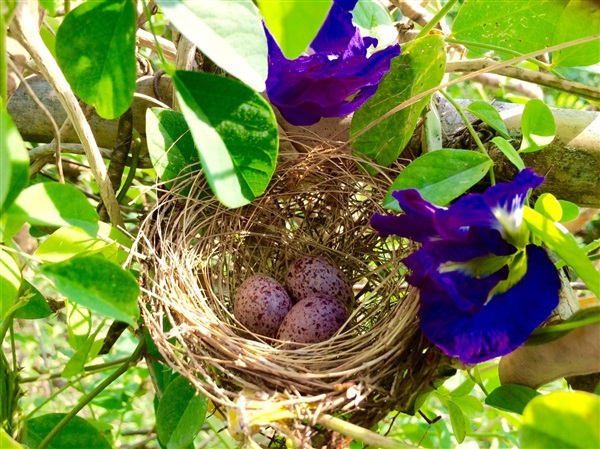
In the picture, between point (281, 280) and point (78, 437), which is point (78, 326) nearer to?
point (78, 437)

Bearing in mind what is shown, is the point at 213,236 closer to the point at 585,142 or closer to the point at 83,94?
the point at 83,94

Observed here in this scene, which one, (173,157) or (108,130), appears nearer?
(173,157)

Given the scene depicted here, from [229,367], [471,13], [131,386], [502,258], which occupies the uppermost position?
[471,13]

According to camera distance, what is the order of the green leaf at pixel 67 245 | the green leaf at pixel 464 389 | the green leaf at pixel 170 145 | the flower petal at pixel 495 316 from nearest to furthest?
the flower petal at pixel 495 316
the green leaf at pixel 67 245
the green leaf at pixel 170 145
the green leaf at pixel 464 389

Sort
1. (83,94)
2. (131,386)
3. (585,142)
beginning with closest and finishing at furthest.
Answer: (83,94), (585,142), (131,386)

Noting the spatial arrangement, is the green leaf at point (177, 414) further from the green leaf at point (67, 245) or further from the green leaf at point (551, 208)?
the green leaf at point (551, 208)

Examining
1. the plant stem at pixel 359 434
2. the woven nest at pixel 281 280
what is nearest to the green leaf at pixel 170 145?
the woven nest at pixel 281 280

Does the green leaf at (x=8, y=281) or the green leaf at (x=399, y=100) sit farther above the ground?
the green leaf at (x=399, y=100)

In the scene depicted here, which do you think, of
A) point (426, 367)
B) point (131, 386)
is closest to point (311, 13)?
point (426, 367)

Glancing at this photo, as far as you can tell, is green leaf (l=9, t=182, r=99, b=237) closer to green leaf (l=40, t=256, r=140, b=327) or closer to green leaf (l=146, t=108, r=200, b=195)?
green leaf (l=40, t=256, r=140, b=327)
